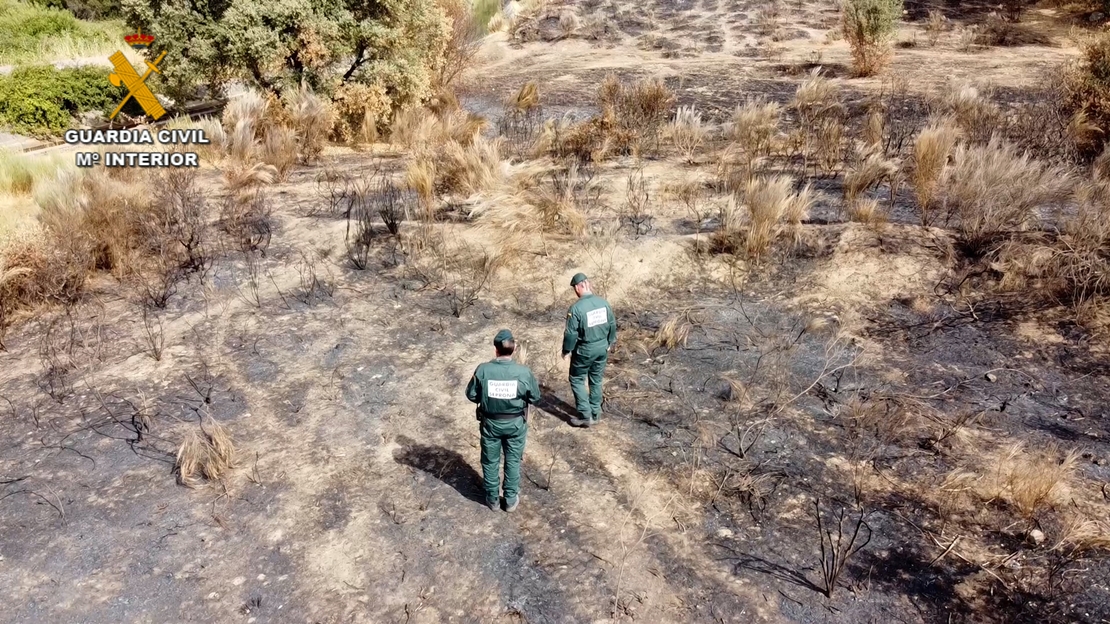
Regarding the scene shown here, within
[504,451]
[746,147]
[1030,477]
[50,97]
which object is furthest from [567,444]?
[50,97]

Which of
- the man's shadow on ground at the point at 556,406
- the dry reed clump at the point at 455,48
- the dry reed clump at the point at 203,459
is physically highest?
the dry reed clump at the point at 455,48

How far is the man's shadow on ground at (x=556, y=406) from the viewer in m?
5.75

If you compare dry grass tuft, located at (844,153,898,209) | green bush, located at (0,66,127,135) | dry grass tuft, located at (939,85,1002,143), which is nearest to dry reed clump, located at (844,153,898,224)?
dry grass tuft, located at (844,153,898,209)

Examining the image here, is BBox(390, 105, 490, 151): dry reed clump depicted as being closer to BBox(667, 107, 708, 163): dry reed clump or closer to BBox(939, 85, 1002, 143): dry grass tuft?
BBox(667, 107, 708, 163): dry reed clump

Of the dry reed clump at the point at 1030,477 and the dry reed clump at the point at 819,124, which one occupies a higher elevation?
the dry reed clump at the point at 819,124

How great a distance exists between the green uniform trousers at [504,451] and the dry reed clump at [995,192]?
5.57 metres

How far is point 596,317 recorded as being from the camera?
17.6 feet

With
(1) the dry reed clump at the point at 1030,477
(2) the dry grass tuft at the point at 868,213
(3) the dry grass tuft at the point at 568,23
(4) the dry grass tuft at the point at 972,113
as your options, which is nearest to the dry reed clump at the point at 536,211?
(2) the dry grass tuft at the point at 868,213

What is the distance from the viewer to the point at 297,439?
5.36 metres

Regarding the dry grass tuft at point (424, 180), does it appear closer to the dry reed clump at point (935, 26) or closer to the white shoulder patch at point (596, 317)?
the white shoulder patch at point (596, 317)

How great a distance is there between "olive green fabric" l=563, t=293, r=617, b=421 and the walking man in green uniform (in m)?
0.93

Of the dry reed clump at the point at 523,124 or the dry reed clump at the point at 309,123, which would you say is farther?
the dry reed clump at the point at 309,123

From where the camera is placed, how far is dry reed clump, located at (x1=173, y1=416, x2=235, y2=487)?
4.88 metres

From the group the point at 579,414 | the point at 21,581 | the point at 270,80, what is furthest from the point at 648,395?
the point at 270,80
